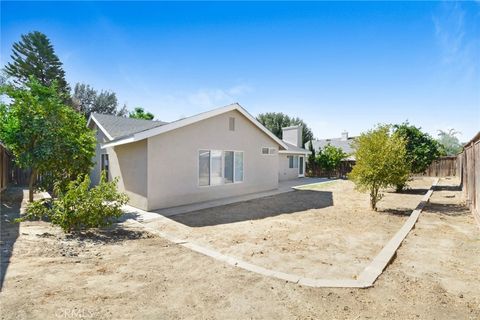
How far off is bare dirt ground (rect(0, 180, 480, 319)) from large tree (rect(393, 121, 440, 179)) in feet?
35.7

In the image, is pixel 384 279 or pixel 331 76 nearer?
pixel 384 279

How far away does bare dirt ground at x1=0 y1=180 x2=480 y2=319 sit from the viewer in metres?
3.11

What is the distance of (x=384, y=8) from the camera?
9.39 meters

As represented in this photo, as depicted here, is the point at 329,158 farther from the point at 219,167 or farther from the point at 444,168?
the point at 219,167

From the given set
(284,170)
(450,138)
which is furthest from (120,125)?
(450,138)

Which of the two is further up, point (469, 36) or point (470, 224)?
point (469, 36)

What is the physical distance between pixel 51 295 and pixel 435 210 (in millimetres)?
→ 12017

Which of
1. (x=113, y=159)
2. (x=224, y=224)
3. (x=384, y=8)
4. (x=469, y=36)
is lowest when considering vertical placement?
(x=224, y=224)

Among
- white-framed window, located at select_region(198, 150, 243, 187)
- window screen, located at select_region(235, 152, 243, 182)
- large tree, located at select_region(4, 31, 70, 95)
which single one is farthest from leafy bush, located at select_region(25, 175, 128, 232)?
large tree, located at select_region(4, 31, 70, 95)

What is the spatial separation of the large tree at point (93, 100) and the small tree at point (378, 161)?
122ft

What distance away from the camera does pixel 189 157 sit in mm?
10609

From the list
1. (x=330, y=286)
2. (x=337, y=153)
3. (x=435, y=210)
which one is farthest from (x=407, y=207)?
(x=337, y=153)

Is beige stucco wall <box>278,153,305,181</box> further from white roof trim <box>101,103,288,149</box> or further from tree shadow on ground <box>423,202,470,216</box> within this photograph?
tree shadow on ground <box>423,202,470,216</box>

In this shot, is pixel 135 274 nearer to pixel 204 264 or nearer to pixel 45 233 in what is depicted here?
pixel 204 264
